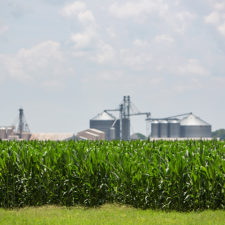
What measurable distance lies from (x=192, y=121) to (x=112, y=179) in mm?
172410

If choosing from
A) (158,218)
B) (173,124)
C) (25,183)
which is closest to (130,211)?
(158,218)

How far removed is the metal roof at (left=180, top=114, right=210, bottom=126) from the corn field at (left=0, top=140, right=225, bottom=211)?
552 feet

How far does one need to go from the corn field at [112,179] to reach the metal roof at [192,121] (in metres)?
168

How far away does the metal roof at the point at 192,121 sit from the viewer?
177000 millimetres

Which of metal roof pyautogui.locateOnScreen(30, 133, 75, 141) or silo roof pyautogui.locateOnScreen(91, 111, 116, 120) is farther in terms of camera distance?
silo roof pyautogui.locateOnScreen(91, 111, 116, 120)

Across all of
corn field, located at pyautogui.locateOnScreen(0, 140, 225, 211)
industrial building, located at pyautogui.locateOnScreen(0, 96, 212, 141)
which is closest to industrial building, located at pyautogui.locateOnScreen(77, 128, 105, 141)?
industrial building, located at pyautogui.locateOnScreen(0, 96, 212, 141)

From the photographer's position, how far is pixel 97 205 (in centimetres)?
1135

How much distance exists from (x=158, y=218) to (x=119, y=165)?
200cm

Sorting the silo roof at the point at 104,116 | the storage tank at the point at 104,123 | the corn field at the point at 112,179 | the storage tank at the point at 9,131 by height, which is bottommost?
the corn field at the point at 112,179

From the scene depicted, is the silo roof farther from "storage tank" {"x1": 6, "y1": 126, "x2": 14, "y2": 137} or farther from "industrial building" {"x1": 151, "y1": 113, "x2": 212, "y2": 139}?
"storage tank" {"x1": 6, "y1": 126, "x2": 14, "y2": 137}

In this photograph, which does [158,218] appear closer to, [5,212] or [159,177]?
[159,177]

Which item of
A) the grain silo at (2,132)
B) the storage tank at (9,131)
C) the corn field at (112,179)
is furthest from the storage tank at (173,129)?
the corn field at (112,179)

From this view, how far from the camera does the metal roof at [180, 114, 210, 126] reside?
177m

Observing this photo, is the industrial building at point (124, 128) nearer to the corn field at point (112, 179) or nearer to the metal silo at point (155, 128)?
the metal silo at point (155, 128)
